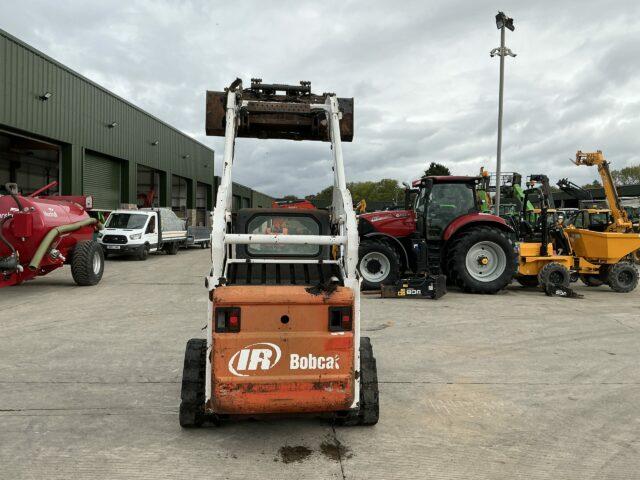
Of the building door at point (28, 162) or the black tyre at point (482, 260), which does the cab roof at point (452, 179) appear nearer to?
the black tyre at point (482, 260)

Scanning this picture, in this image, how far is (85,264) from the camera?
37.1 ft

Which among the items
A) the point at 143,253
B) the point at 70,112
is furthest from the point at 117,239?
the point at 70,112

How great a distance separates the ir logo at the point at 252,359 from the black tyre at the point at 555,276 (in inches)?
346

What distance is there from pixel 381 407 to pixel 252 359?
1.46 m

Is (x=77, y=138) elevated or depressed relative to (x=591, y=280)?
elevated

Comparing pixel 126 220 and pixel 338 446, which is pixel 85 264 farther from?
pixel 338 446

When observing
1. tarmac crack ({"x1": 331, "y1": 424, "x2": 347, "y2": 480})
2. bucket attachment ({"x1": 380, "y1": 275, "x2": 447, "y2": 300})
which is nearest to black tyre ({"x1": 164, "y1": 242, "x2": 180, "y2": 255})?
bucket attachment ({"x1": 380, "y1": 275, "x2": 447, "y2": 300})

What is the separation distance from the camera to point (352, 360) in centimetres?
344

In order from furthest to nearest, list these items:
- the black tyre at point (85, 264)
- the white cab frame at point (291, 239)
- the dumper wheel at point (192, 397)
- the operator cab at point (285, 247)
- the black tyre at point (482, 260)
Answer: the black tyre at point (85, 264), the black tyre at point (482, 260), the operator cab at point (285, 247), the dumper wheel at point (192, 397), the white cab frame at point (291, 239)

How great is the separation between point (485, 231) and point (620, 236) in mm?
3189

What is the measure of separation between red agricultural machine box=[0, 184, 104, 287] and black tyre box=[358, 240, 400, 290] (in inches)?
237

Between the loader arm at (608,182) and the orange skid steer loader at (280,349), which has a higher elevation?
the loader arm at (608,182)

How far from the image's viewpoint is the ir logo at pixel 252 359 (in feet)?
11.0

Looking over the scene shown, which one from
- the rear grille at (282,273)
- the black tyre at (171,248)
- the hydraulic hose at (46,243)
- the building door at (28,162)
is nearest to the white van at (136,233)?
the black tyre at (171,248)
